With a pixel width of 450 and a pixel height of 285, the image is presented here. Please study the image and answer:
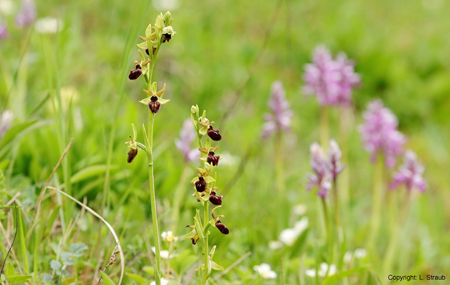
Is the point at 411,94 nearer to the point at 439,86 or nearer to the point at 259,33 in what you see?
the point at 439,86

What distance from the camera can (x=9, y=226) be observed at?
1.54 meters

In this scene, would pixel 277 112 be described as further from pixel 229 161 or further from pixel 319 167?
pixel 319 167

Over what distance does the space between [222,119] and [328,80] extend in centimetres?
90

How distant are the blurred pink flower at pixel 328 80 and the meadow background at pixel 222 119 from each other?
11.8 inches

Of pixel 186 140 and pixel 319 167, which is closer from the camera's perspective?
pixel 319 167

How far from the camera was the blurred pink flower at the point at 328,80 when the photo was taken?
2643 millimetres

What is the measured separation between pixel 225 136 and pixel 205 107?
0.98ft

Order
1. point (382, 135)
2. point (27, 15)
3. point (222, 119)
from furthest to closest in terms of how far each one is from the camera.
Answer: point (27, 15), point (382, 135), point (222, 119)

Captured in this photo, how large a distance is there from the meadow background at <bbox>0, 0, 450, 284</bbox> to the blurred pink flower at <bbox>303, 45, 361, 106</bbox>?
300 mm

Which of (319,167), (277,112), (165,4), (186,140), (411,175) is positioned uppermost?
(165,4)

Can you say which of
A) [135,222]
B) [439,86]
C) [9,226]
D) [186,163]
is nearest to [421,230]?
[186,163]

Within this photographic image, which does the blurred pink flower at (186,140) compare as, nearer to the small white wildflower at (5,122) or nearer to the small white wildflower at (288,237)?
the small white wildflower at (288,237)

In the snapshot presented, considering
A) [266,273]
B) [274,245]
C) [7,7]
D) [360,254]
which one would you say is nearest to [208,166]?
[266,273]

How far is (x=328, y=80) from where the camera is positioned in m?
2.65
